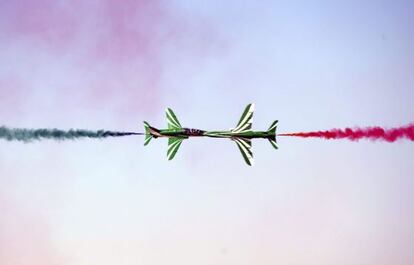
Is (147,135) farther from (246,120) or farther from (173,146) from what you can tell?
(246,120)

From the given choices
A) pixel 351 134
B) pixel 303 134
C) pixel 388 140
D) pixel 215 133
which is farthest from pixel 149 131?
pixel 388 140

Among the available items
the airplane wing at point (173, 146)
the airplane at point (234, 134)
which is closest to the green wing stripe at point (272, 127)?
the airplane at point (234, 134)

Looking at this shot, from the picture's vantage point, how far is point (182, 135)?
59.1m

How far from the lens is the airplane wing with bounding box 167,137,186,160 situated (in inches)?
2296

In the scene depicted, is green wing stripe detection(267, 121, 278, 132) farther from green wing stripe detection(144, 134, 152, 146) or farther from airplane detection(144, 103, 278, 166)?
green wing stripe detection(144, 134, 152, 146)

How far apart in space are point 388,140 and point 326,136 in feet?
22.7

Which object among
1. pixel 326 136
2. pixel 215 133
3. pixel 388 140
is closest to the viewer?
pixel 388 140

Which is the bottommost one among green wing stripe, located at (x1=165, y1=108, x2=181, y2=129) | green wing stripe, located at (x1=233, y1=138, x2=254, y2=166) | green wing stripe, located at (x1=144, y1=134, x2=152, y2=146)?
green wing stripe, located at (x1=233, y1=138, x2=254, y2=166)

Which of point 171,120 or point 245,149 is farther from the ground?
point 171,120

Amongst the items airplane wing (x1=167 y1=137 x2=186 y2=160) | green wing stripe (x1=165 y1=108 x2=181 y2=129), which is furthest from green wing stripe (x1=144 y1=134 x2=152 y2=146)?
green wing stripe (x1=165 y1=108 x2=181 y2=129)

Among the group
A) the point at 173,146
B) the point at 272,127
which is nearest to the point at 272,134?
the point at 272,127

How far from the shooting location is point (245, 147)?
2254 inches

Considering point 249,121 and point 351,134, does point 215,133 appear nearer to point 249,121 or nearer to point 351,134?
point 249,121

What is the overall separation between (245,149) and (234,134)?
252 centimetres
